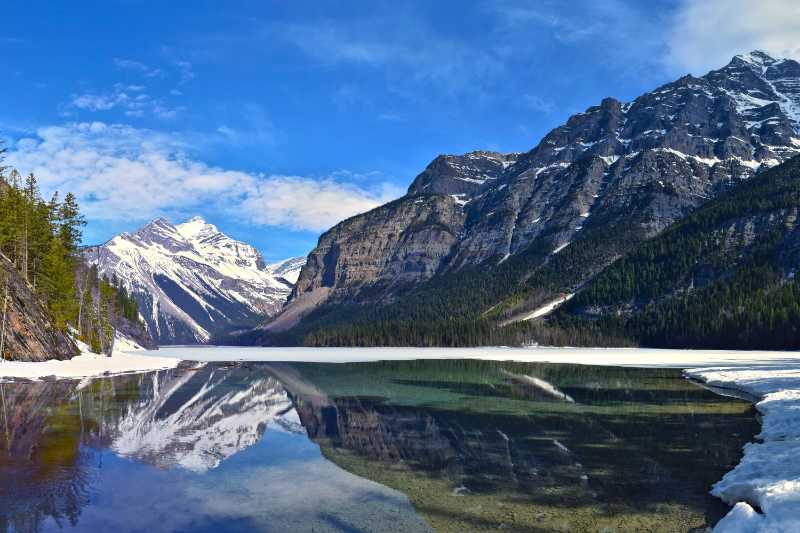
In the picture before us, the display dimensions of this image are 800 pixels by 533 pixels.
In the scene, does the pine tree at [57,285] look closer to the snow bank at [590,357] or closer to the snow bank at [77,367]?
the snow bank at [77,367]

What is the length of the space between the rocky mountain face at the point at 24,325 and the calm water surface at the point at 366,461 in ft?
57.4

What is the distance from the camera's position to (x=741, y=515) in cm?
1435

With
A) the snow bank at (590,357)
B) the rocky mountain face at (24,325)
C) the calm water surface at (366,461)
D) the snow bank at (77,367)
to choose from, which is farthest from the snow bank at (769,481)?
the rocky mountain face at (24,325)

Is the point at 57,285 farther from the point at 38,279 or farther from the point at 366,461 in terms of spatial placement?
the point at 366,461

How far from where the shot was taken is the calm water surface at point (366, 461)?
52.9ft

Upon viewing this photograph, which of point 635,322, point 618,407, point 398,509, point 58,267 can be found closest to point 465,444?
point 398,509

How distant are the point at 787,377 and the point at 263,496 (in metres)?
51.5

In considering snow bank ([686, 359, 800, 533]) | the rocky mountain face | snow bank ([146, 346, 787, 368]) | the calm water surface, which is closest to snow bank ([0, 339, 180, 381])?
the rocky mountain face

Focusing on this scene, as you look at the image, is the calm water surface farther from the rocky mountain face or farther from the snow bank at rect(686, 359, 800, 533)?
the rocky mountain face

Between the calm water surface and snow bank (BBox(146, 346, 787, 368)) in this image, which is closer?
the calm water surface

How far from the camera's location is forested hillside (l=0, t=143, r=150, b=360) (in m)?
62.0

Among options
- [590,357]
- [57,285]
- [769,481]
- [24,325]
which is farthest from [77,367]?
[590,357]

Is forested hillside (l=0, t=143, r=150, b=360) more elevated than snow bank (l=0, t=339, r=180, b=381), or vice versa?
forested hillside (l=0, t=143, r=150, b=360)

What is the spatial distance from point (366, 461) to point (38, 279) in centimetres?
7344
